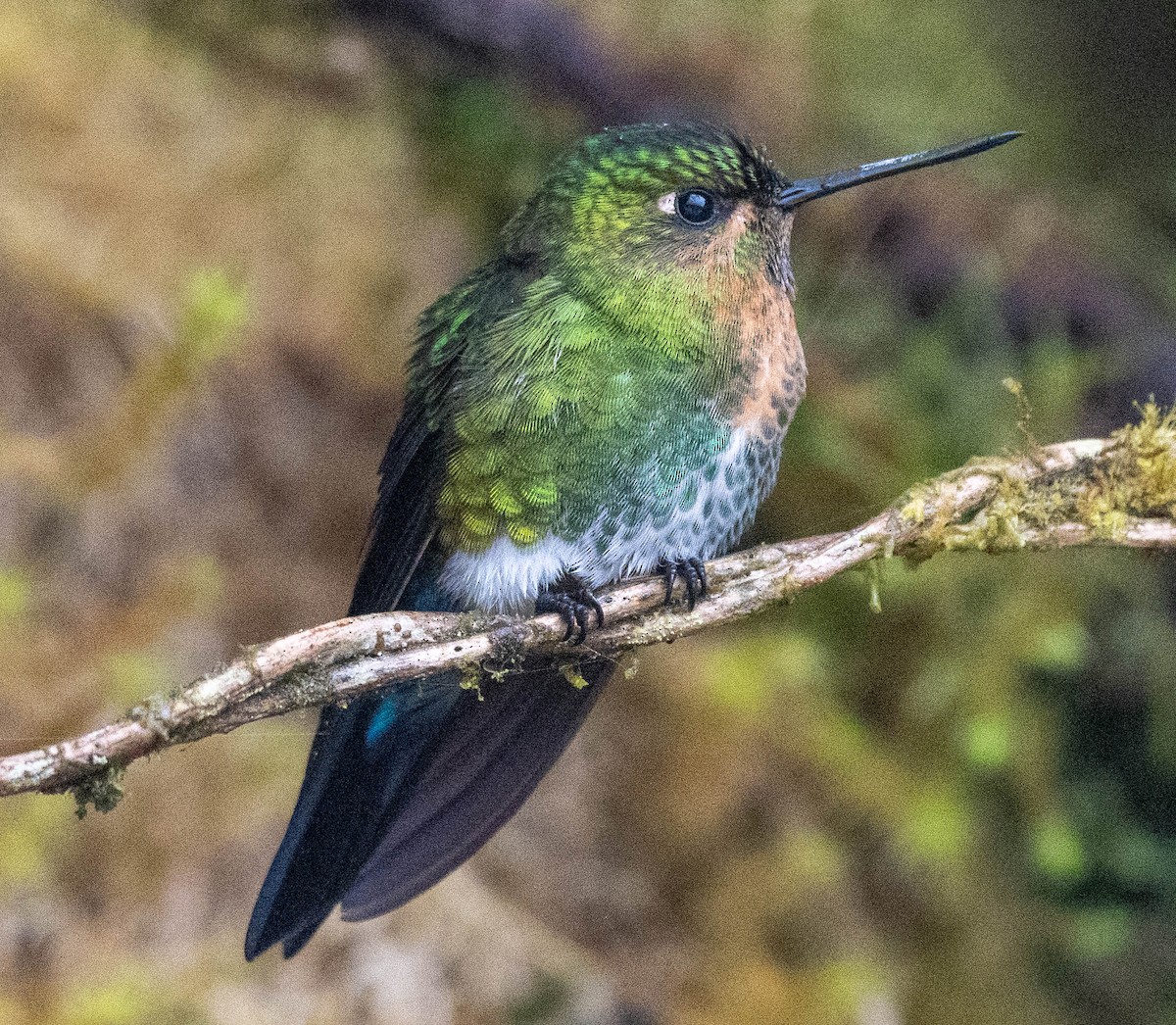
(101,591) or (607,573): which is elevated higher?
(101,591)

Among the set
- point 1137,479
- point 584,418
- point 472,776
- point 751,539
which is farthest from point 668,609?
point 751,539

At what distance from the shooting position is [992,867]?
305cm

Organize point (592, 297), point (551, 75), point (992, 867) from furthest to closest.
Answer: point (551, 75), point (992, 867), point (592, 297)

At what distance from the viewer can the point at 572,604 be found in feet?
5.38

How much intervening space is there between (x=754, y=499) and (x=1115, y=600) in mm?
1634

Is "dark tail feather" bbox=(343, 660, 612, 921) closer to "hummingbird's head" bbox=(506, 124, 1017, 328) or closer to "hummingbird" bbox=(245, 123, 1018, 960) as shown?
"hummingbird" bbox=(245, 123, 1018, 960)

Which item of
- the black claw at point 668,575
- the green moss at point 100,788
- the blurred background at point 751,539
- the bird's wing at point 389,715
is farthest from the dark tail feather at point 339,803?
the blurred background at point 751,539

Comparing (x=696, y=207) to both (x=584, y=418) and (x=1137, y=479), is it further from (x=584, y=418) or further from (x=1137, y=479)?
(x=1137, y=479)

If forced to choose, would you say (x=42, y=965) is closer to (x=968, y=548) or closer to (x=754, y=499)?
(x=754, y=499)

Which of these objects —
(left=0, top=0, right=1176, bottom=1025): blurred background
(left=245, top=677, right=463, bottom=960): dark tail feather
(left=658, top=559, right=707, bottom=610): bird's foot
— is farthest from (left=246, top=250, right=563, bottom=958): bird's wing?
(left=0, top=0, right=1176, bottom=1025): blurred background

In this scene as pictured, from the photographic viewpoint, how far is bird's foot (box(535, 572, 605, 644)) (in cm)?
161

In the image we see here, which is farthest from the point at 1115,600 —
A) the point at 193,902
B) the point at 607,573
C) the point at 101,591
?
the point at 101,591

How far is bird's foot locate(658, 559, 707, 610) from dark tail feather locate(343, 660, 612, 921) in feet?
0.94

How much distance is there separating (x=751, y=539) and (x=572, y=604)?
180 centimetres
